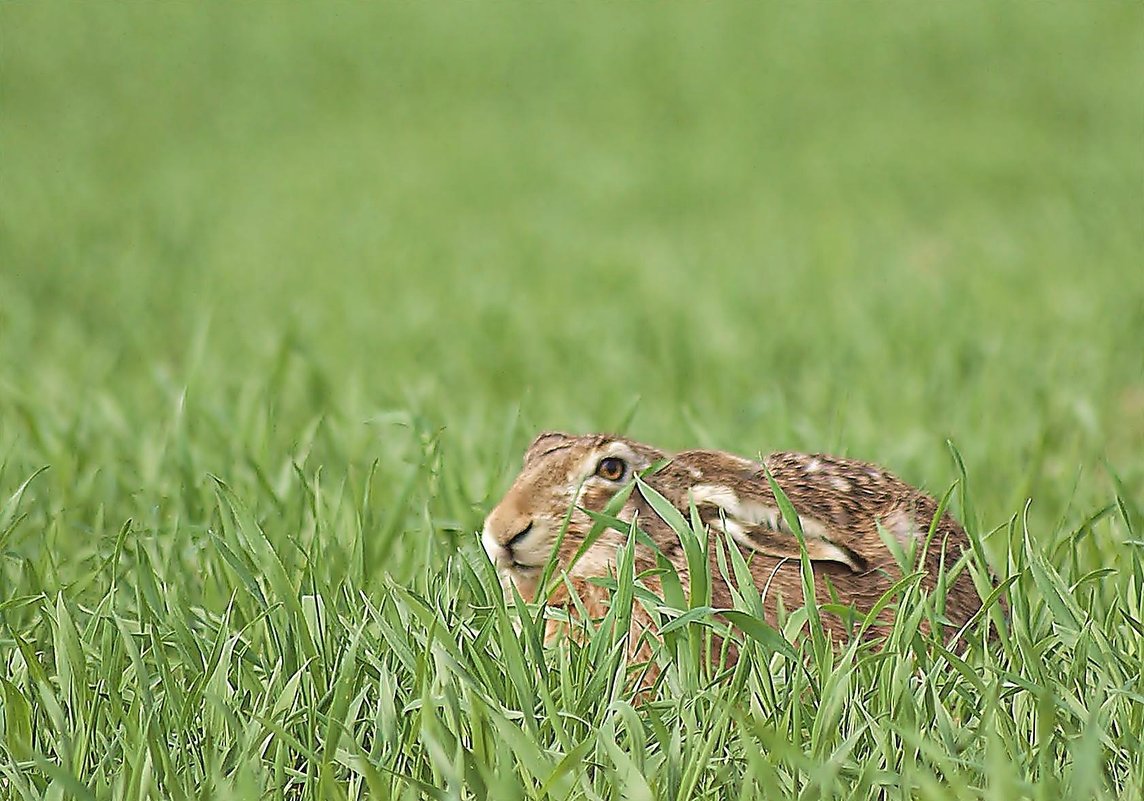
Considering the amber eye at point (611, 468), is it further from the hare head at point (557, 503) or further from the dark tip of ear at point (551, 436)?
the dark tip of ear at point (551, 436)

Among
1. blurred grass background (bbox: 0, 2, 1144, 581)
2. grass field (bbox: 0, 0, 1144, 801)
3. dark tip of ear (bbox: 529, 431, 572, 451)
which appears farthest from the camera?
blurred grass background (bbox: 0, 2, 1144, 581)

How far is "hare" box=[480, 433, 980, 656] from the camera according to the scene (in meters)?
2.30

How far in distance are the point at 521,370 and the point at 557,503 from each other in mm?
2756

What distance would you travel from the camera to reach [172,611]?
238 centimetres

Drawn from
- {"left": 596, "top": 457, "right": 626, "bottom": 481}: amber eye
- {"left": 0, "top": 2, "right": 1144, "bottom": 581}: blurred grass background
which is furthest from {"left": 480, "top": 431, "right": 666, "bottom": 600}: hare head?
{"left": 0, "top": 2, "right": 1144, "bottom": 581}: blurred grass background

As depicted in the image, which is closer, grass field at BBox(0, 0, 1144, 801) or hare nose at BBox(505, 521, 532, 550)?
grass field at BBox(0, 0, 1144, 801)

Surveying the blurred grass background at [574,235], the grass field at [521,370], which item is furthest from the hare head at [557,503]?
the blurred grass background at [574,235]

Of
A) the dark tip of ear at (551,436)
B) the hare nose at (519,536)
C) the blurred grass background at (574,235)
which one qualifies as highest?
the dark tip of ear at (551,436)

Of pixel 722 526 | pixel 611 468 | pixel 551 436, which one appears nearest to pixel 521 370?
pixel 551 436

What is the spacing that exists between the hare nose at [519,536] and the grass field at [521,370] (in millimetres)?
101

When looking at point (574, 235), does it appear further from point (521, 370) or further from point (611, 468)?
point (611, 468)

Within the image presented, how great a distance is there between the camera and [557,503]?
7.70ft

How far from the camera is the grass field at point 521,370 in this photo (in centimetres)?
207

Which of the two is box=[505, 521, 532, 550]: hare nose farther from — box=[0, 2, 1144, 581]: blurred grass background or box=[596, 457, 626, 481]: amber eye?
box=[0, 2, 1144, 581]: blurred grass background
